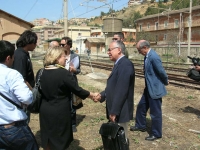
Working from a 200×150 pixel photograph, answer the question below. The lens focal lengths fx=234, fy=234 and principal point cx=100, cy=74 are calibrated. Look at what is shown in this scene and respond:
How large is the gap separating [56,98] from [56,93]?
0.25 feet

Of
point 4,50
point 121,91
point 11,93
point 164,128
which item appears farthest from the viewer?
point 164,128

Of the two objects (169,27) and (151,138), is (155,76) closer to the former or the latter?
(151,138)

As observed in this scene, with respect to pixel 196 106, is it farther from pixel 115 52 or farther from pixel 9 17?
pixel 9 17

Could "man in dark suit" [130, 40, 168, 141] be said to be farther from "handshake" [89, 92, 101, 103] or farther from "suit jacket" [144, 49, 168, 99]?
"handshake" [89, 92, 101, 103]

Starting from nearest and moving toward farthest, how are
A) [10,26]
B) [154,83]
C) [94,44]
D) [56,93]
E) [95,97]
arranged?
1. [56,93]
2. [95,97]
3. [154,83]
4. [10,26]
5. [94,44]

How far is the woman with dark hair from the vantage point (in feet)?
10.4

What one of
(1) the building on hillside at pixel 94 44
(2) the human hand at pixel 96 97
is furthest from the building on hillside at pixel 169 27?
(2) the human hand at pixel 96 97

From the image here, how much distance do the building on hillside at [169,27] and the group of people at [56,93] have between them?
40.8m

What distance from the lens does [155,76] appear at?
474cm

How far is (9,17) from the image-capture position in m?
28.2

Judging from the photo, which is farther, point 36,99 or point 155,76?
point 155,76

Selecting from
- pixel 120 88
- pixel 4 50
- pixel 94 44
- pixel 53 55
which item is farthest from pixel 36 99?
pixel 94 44

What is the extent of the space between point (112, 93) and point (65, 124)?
0.88m

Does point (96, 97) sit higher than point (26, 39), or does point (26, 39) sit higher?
point (26, 39)
